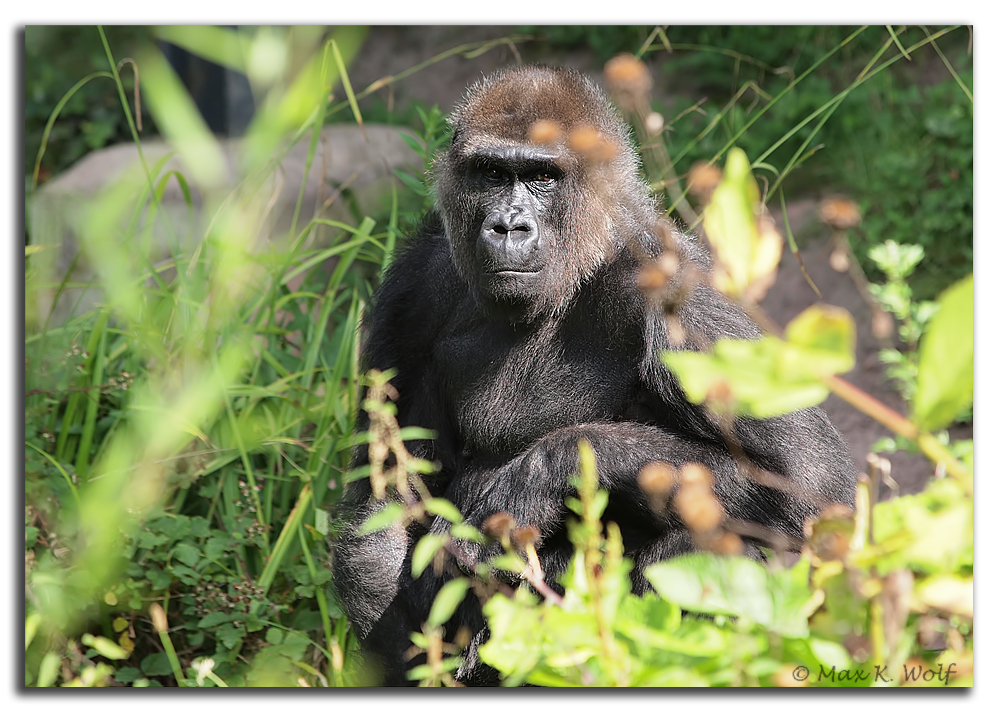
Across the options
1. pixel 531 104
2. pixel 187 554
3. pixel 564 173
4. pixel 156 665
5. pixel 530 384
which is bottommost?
pixel 156 665

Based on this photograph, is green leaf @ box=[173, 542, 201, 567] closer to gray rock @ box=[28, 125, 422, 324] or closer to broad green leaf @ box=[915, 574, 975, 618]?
gray rock @ box=[28, 125, 422, 324]

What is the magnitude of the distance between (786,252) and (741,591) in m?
3.35

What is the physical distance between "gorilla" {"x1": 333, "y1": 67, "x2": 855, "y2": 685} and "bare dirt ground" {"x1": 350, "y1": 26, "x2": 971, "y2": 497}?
942 mm

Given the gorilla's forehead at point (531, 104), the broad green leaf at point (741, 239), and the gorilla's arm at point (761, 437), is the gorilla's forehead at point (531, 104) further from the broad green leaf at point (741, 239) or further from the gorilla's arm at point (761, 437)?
the broad green leaf at point (741, 239)

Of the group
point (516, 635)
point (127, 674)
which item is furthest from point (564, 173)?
point (127, 674)

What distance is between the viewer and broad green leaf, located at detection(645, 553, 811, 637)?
1314 mm

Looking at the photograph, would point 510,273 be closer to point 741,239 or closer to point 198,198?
point 741,239

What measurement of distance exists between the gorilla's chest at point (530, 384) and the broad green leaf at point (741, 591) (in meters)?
1.37

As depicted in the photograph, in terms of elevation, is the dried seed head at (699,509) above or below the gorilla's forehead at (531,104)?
below

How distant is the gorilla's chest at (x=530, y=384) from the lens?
273 cm

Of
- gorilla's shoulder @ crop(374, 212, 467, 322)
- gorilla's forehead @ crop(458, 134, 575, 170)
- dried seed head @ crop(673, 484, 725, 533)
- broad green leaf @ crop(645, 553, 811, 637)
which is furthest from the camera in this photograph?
gorilla's shoulder @ crop(374, 212, 467, 322)

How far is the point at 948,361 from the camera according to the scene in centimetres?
107

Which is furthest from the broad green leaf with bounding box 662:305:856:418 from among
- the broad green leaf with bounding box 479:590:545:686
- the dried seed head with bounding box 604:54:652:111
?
the dried seed head with bounding box 604:54:652:111

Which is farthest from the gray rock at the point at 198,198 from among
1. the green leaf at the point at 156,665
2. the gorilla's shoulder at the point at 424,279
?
the green leaf at the point at 156,665
